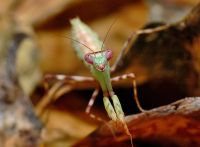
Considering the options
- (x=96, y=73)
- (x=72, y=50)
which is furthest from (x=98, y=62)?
(x=72, y=50)

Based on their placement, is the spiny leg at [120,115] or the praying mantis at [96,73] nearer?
the spiny leg at [120,115]

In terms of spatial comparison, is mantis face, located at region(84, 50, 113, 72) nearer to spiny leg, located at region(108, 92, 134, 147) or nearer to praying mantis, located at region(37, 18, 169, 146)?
praying mantis, located at region(37, 18, 169, 146)

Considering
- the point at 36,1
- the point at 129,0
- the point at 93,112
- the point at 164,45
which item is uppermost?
the point at 36,1

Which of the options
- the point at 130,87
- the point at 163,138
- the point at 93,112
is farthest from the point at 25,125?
the point at 163,138

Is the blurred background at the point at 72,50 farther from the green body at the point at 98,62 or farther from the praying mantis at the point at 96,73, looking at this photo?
the green body at the point at 98,62

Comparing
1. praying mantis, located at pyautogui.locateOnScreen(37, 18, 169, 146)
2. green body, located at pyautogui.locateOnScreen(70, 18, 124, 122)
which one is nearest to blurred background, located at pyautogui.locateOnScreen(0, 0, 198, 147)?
praying mantis, located at pyautogui.locateOnScreen(37, 18, 169, 146)

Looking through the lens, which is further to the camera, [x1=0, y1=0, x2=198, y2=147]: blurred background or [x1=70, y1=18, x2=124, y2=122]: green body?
[x1=0, y1=0, x2=198, y2=147]: blurred background

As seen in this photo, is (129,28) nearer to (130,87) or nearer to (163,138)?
(130,87)

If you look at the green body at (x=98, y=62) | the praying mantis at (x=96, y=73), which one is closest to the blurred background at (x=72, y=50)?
the praying mantis at (x=96, y=73)

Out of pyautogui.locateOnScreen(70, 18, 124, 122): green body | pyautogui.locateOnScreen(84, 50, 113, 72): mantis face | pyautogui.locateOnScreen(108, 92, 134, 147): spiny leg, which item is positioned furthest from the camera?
pyautogui.locateOnScreen(84, 50, 113, 72): mantis face
